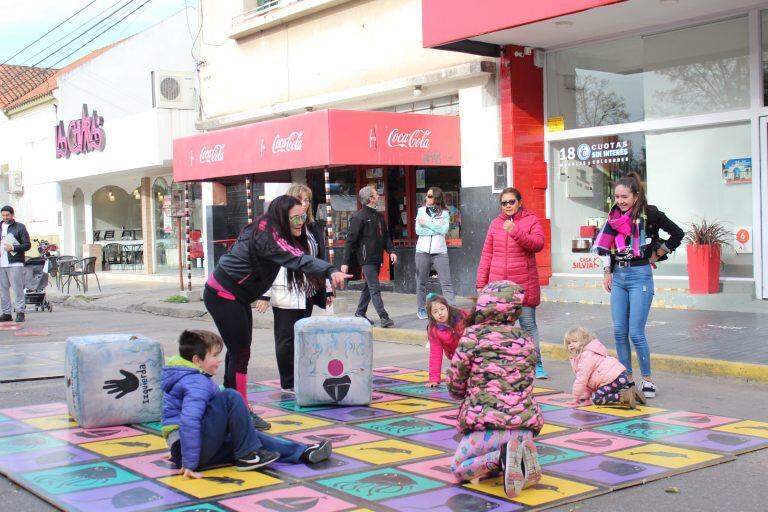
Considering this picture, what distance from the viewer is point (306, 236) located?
7820mm

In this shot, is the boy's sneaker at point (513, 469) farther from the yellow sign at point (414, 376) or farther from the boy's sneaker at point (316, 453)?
the yellow sign at point (414, 376)

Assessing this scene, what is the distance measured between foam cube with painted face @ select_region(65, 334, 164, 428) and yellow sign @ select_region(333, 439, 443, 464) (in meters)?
1.84

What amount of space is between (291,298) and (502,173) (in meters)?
8.07

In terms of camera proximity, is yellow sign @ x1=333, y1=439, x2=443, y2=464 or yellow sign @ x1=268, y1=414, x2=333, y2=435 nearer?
yellow sign @ x1=333, y1=439, x2=443, y2=464

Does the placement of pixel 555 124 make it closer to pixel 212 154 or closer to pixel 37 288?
pixel 212 154

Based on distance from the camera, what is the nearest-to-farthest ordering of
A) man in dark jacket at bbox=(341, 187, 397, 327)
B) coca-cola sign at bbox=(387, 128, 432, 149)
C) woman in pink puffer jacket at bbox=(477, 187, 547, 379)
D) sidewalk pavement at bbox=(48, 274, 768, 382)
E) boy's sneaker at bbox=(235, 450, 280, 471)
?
boy's sneaker at bbox=(235, 450, 280, 471)
woman in pink puffer jacket at bbox=(477, 187, 547, 379)
sidewalk pavement at bbox=(48, 274, 768, 382)
man in dark jacket at bbox=(341, 187, 397, 327)
coca-cola sign at bbox=(387, 128, 432, 149)

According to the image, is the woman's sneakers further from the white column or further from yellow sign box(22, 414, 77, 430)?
the white column

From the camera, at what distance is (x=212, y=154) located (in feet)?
61.1

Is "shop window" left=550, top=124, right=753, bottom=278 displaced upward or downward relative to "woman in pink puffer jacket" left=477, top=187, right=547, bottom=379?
upward

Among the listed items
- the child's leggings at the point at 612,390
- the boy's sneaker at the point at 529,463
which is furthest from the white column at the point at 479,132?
the boy's sneaker at the point at 529,463

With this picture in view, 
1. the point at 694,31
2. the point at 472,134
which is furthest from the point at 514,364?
the point at 472,134

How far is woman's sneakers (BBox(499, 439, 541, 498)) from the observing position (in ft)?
16.9

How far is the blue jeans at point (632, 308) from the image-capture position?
316 inches

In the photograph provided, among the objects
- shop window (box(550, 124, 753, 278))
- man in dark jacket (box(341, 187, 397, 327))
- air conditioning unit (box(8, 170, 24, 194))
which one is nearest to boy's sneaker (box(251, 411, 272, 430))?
man in dark jacket (box(341, 187, 397, 327))
